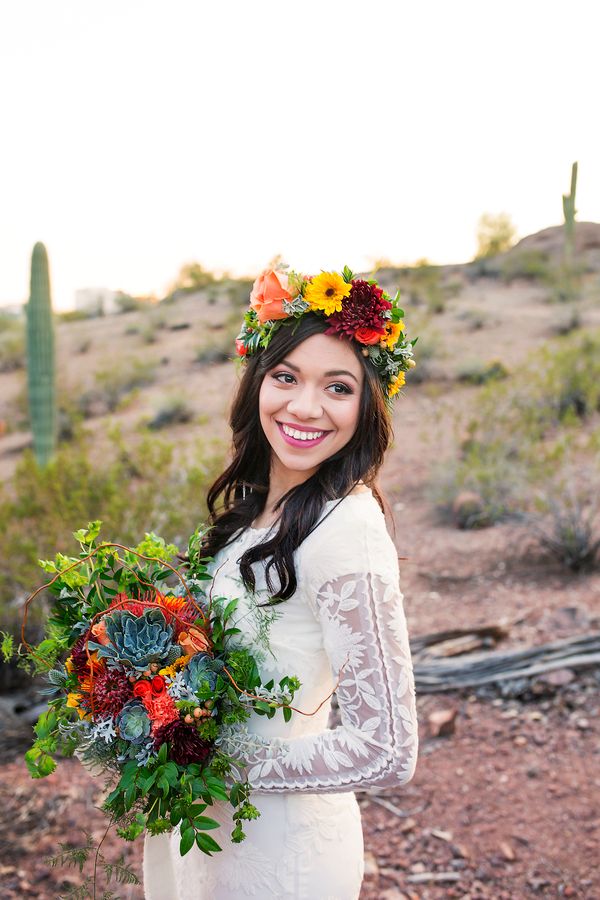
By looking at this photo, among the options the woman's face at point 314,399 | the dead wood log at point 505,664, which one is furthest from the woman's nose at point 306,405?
the dead wood log at point 505,664

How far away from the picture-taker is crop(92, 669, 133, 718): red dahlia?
1.42 m

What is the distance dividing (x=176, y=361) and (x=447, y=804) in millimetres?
15630

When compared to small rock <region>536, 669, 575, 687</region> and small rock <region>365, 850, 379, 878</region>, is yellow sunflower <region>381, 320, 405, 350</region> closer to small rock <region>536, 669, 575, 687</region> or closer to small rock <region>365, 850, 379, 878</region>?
small rock <region>365, 850, 379, 878</region>

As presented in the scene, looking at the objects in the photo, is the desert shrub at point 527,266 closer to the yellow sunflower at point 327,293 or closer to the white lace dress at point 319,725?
the yellow sunflower at point 327,293

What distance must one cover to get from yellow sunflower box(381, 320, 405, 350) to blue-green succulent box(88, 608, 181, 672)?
2.58 feet

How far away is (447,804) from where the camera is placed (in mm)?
3303

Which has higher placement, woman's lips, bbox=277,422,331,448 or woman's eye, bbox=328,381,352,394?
woman's eye, bbox=328,381,352,394

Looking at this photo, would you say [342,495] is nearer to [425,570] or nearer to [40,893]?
[40,893]

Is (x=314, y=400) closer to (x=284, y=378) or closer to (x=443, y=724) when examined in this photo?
(x=284, y=378)

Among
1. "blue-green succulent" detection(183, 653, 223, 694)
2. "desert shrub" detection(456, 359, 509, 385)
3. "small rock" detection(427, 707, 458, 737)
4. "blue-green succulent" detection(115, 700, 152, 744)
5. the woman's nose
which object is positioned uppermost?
the woman's nose

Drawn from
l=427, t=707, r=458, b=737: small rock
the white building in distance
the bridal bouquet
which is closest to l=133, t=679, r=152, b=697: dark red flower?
the bridal bouquet

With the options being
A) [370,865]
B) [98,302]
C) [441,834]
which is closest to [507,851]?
[441,834]

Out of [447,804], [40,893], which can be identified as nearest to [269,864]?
[40,893]

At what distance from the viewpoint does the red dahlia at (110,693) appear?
1418 millimetres
